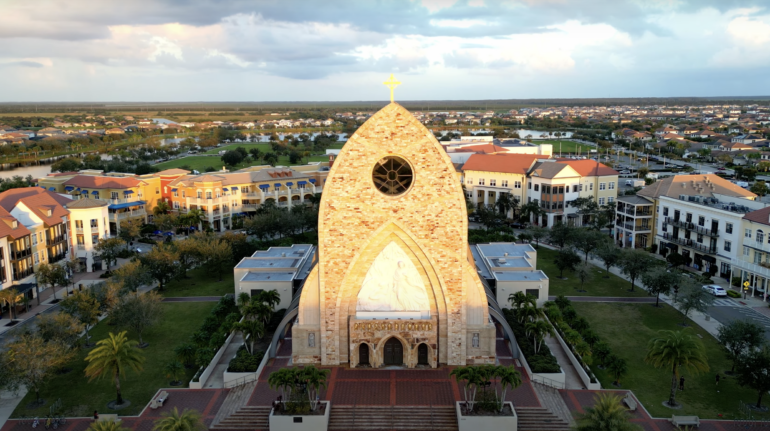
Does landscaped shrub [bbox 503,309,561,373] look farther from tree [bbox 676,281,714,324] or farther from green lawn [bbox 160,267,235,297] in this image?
green lawn [bbox 160,267,235,297]

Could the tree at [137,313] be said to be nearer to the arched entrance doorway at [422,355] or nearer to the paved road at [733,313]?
the arched entrance doorway at [422,355]

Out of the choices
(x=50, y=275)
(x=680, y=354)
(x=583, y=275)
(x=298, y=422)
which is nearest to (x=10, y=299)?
(x=50, y=275)

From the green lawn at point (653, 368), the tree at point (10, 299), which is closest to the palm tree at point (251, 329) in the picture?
the tree at point (10, 299)

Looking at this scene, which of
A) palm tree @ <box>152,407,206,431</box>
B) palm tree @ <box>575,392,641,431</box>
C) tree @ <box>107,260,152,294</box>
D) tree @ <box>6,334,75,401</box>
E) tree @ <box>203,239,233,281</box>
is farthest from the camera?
tree @ <box>203,239,233,281</box>

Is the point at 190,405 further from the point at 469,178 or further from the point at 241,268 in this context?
the point at 469,178

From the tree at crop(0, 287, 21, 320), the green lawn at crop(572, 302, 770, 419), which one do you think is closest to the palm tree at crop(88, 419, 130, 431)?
the tree at crop(0, 287, 21, 320)

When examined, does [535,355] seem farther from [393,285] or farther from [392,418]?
[392,418]
